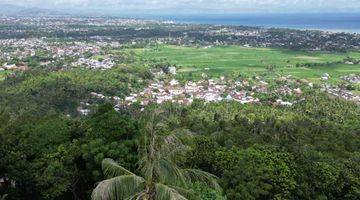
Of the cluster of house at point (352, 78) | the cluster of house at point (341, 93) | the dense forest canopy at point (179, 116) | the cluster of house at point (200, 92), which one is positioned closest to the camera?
the dense forest canopy at point (179, 116)

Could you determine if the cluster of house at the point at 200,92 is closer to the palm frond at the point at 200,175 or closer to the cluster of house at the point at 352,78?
the cluster of house at the point at 352,78

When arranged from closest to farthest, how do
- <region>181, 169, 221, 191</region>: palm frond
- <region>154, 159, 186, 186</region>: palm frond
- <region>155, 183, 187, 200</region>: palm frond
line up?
1. <region>155, 183, 187, 200</region>: palm frond
2. <region>154, 159, 186, 186</region>: palm frond
3. <region>181, 169, 221, 191</region>: palm frond

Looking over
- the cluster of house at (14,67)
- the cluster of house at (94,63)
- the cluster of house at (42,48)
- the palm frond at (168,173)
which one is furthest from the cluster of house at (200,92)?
the palm frond at (168,173)

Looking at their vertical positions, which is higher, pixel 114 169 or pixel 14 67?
pixel 114 169

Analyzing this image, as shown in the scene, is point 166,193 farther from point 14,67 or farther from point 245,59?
point 245,59

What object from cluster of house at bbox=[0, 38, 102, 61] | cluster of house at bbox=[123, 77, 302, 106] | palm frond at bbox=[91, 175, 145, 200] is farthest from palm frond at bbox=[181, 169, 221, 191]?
cluster of house at bbox=[0, 38, 102, 61]

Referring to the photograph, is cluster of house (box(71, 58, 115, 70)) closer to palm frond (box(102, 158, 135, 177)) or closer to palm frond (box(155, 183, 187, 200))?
palm frond (box(102, 158, 135, 177))

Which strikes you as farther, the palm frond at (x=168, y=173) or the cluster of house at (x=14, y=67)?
the cluster of house at (x=14, y=67)

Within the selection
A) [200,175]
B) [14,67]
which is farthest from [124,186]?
[14,67]
